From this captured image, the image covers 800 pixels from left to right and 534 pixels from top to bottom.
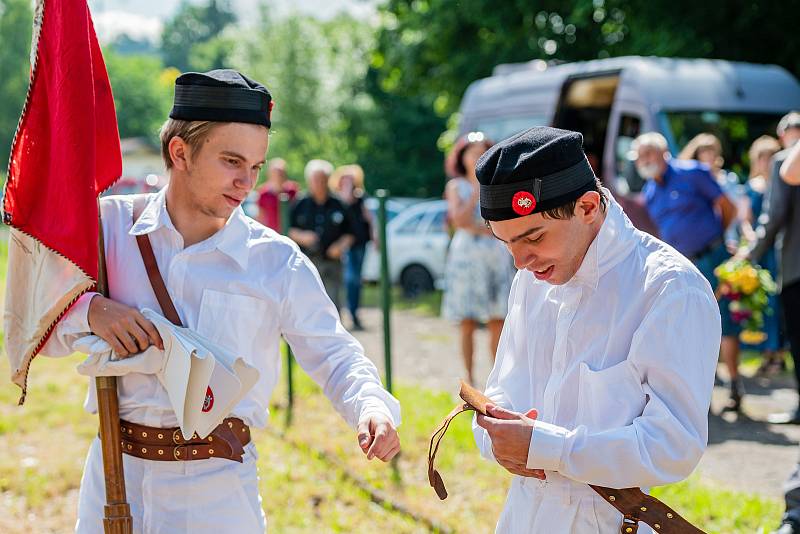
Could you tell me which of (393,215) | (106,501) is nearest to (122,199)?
(106,501)

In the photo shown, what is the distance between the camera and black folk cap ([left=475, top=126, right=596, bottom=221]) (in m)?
2.20

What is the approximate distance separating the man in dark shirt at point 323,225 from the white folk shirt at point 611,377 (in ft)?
26.8

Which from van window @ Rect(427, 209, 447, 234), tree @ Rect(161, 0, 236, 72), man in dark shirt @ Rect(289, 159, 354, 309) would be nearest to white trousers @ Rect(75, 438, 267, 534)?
man in dark shirt @ Rect(289, 159, 354, 309)

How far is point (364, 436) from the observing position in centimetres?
258

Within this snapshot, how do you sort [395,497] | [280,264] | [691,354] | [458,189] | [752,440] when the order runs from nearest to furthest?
[691,354] < [280,264] < [395,497] < [752,440] < [458,189]

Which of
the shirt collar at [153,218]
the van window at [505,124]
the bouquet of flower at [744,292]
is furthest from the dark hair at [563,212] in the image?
the van window at [505,124]

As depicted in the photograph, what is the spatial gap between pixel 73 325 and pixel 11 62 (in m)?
73.1

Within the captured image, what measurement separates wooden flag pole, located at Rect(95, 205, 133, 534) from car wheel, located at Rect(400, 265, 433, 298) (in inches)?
527

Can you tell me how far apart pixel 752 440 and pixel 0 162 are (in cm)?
7664

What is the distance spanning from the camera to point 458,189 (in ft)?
23.5

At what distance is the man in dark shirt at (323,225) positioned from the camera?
10.6 meters

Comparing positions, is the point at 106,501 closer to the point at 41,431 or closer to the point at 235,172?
the point at 235,172

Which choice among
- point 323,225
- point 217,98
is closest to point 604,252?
point 217,98

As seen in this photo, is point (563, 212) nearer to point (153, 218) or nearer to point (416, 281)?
point (153, 218)
